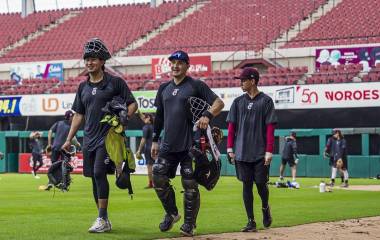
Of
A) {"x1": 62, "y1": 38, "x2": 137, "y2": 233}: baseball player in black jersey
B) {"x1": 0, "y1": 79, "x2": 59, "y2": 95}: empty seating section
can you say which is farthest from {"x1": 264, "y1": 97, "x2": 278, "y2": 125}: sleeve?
{"x1": 0, "y1": 79, "x2": 59, "y2": 95}: empty seating section

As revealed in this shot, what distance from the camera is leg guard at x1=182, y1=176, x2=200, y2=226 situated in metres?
10.5

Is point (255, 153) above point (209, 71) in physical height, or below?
below

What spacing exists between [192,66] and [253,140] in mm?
29671

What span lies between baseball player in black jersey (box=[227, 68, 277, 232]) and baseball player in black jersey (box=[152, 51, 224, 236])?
1.02 meters

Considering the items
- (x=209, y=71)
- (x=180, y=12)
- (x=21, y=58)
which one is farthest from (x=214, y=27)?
(x=21, y=58)

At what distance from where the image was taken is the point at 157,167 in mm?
10742

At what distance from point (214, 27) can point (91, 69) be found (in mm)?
36869

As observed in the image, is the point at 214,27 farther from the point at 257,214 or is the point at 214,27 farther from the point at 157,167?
the point at 157,167

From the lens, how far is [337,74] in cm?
3588

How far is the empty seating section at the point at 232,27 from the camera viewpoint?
44.3 m

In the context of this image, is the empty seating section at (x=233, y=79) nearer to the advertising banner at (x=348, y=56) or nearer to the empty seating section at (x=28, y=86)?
the empty seating section at (x=28, y=86)

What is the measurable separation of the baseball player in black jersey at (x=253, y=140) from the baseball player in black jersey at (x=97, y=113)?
154 cm

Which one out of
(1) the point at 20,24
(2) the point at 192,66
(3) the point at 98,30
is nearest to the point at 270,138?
(2) the point at 192,66

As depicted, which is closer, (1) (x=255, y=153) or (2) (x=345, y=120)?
(1) (x=255, y=153)
